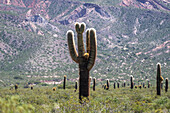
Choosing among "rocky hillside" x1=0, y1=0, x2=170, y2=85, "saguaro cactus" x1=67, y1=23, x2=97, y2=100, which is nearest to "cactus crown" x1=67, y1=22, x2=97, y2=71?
"saguaro cactus" x1=67, y1=23, x2=97, y2=100

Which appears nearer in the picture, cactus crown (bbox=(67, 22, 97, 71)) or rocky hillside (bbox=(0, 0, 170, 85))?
cactus crown (bbox=(67, 22, 97, 71))

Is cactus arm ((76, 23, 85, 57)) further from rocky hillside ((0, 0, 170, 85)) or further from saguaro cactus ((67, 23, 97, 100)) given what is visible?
rocky hillside ((0, 0, 170, 85))

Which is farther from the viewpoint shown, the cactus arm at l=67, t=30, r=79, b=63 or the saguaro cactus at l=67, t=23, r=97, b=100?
the cactus arm at l=67, t=30, r=79, b=63

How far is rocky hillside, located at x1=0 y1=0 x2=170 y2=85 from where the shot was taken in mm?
92500

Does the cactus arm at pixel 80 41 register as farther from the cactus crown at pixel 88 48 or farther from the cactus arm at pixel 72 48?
the cactus arm at pixel 72 48

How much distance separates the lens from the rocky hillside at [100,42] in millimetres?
92500

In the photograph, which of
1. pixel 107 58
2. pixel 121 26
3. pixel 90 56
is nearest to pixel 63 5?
pixel 121 26

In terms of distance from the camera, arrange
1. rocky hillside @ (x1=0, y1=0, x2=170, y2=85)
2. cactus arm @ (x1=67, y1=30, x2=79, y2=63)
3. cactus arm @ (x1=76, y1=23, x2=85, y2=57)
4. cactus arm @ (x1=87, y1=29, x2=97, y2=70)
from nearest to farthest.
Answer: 1. cactus arm @ (x1=87, y1=29, x2=97, y2=70)
2. cactus arm @ (x1=76, y1=23, x2=85, y2=57)
3. cactus arm @ (x1=67, y1=30, x2=79, y2=63)
4. rocky hillside @ (x1=0, y1=0, x2=170, y2=85)

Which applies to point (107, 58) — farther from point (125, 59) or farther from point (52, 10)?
point (52, 10)

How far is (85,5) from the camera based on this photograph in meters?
191

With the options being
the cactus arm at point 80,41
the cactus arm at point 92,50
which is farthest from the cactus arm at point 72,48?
the cactus arm at point 92,50

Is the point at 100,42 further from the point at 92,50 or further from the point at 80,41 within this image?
the point at 92,50

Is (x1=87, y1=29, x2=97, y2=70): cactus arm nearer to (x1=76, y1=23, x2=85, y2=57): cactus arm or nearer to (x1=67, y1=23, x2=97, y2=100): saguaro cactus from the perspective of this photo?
(x1=67, y1=23, x2=97, y2=100): saguaro cactus

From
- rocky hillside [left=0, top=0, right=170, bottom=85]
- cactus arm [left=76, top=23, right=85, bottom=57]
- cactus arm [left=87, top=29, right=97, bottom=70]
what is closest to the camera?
cactus arm [left=87, top=29, right=97, bottom=70]
